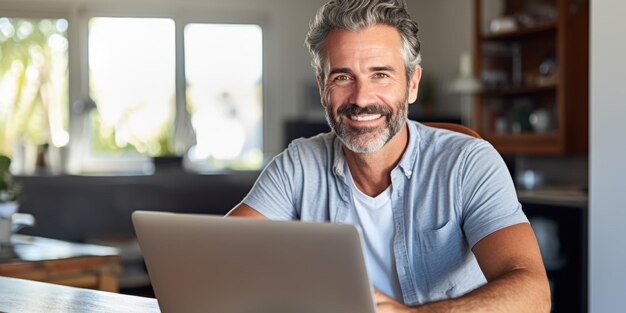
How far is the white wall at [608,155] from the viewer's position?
3.58 metres

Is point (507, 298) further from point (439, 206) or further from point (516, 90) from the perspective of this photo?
point (516, 90)

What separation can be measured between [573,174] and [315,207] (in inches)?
188

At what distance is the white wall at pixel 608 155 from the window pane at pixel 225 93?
5.10 metres

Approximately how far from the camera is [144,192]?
5.70 metres

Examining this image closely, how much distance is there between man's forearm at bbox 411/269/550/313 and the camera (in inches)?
54.1

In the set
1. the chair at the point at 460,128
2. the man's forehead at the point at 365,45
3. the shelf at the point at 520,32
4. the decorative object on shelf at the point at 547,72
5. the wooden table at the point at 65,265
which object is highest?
the shelf at the point at 520,32

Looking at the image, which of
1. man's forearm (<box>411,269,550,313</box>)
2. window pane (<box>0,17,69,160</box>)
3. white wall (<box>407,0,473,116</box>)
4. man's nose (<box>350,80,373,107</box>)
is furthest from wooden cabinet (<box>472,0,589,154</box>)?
man's forearm (<box>411,269,550,313</box>)

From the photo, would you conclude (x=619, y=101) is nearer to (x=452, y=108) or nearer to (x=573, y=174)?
(x=573, y=174)

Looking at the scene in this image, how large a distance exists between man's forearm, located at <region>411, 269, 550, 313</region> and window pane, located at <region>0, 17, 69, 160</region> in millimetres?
6856

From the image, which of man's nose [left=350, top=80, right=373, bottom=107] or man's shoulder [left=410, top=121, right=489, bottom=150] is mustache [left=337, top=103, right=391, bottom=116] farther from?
man's shoulder [left=410, top=121, right=489, bottom=150]

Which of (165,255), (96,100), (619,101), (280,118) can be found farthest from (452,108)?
(165,255)

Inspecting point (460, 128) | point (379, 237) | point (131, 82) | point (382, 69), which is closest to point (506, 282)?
point (379, 237)

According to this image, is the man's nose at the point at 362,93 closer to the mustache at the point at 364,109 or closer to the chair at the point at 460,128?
the mustache at the point at 364,109

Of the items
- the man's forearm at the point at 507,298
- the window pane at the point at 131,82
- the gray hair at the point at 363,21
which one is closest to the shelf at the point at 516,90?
the window pane at the point at 131,82
